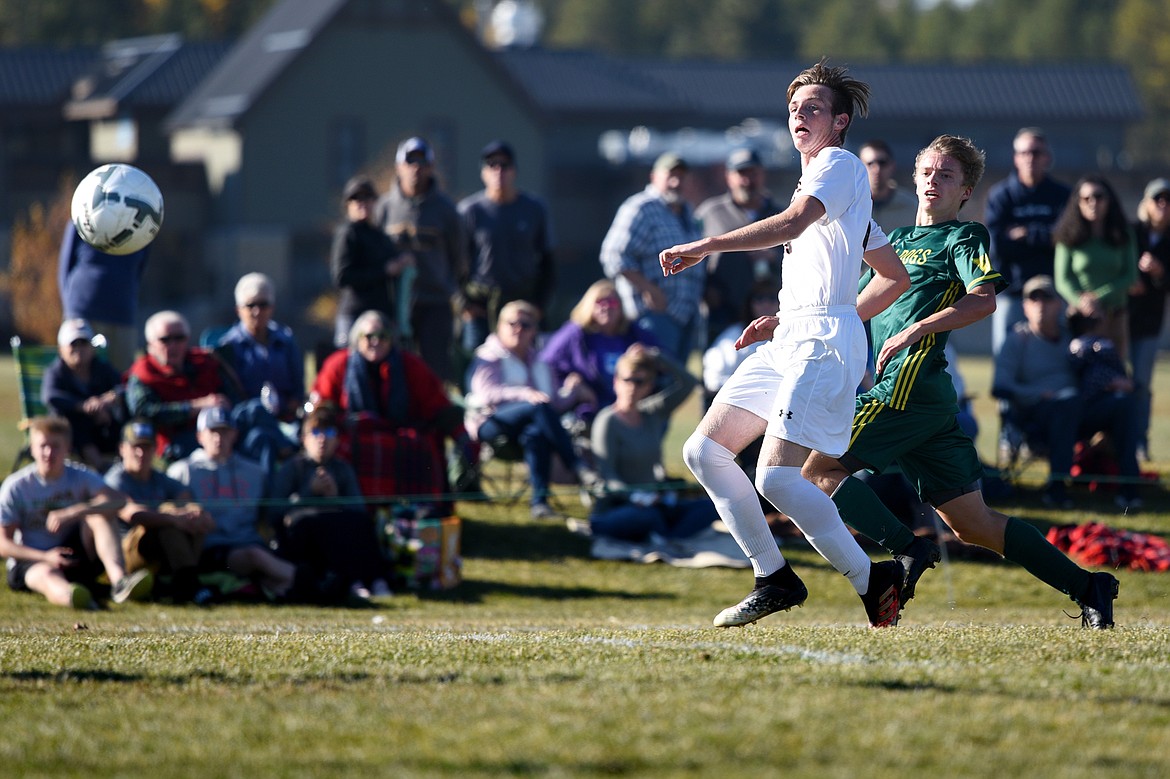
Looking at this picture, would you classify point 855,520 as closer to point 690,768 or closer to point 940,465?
point 940,465

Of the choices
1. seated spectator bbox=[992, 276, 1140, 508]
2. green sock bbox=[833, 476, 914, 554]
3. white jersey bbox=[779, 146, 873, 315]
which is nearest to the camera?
white jersey bbox=[779, 146, 873, 315]

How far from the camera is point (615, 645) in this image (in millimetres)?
6191

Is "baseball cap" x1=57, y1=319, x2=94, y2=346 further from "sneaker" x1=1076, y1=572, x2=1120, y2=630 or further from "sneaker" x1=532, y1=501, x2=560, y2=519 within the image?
"sneaker" x1=1076, y1=572, x2=1120, y2=630

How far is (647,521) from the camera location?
11.5m

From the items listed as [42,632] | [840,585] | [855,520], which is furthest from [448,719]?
[840,585]

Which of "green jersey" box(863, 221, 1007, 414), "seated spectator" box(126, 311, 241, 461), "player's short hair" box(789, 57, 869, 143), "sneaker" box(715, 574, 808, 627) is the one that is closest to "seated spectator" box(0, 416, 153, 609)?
"seated spectator" box(126, 311, 241, 461)

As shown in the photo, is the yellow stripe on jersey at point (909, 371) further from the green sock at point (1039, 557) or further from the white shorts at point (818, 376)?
the green sock at point (1039, 557)

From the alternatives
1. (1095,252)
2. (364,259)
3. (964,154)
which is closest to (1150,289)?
(1095,252)

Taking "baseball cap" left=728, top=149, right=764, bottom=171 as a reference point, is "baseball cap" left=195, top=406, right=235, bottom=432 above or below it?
below

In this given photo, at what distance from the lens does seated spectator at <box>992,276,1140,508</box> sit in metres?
12.3

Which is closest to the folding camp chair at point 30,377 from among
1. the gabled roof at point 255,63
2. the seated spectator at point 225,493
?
the seated spectator at point 225,493

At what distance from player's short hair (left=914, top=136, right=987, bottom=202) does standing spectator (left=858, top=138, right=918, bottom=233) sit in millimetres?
4019

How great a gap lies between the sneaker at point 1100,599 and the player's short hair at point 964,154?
168 centimetres

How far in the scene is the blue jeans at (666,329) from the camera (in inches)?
511
